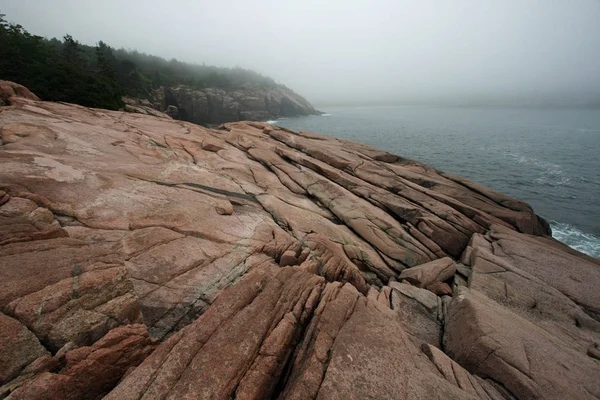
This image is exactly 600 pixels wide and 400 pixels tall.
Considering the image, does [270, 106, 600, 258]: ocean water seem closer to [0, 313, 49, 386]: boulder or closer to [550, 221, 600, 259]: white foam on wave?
[550, 221, 600, 259]: white foam on wave

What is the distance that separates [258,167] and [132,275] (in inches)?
578

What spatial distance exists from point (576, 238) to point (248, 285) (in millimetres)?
37754

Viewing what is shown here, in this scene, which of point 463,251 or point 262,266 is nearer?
point 262,266

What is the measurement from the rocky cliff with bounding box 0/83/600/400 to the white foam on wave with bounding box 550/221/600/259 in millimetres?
9956

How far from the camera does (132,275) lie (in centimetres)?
862

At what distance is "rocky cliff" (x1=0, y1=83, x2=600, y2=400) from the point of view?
6.01m

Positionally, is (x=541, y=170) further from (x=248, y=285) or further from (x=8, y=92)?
(x=8, y=92)

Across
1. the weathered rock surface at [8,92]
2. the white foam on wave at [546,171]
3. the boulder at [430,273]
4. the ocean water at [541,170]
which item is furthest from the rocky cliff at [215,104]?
the white foam on wave at [546,171]

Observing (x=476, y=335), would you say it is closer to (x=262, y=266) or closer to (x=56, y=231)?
(x=262, y=266)

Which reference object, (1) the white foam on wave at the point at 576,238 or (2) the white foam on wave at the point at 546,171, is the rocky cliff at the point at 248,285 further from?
(2) the white foam on wave at the point at 546,171

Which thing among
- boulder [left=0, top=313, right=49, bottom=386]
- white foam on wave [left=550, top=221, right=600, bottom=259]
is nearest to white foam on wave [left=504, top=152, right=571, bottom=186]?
white foam on wave [left=550, top=221, right=600, bottom=259]

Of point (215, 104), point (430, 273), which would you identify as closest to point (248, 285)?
point (430, 273)

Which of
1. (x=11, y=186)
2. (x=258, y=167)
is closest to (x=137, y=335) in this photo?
(x=11, y=186)

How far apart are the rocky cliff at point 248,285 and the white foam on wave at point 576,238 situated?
996cm
